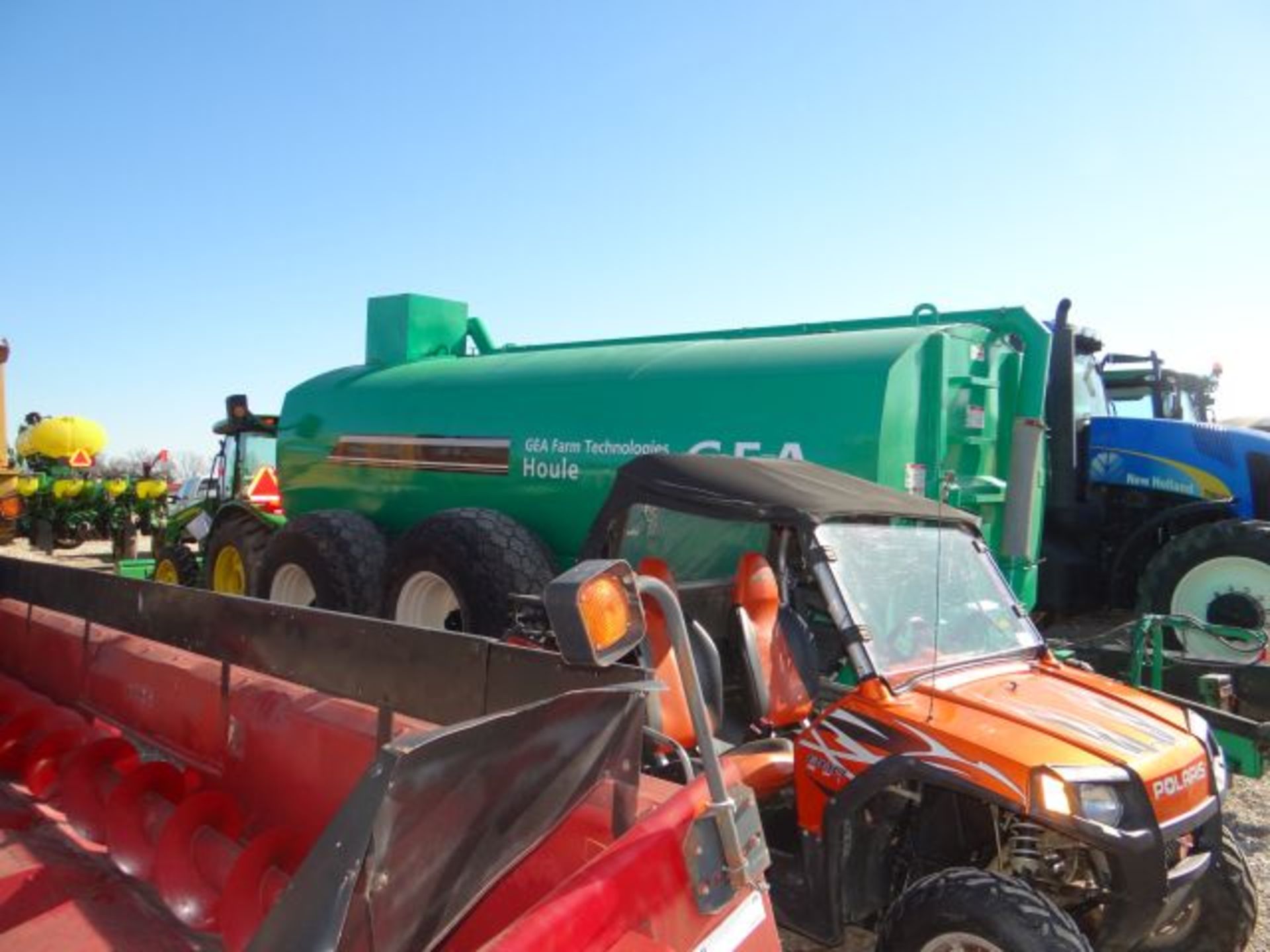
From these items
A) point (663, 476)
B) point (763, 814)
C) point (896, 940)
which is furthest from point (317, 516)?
point (896, 940)

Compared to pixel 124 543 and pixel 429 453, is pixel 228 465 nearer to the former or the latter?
pixel 429 453

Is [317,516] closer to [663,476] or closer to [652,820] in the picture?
[663,476]

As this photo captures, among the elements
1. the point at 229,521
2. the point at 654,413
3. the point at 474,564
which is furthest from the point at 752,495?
the point at 229,521

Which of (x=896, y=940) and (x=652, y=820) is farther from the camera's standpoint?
(x=896, y=940)

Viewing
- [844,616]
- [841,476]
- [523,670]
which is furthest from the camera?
[841,476]

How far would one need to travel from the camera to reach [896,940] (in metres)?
2.48

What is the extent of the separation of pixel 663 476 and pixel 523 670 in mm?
1197

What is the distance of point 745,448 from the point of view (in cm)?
522

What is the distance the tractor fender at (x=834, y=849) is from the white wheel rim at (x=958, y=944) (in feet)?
0.96

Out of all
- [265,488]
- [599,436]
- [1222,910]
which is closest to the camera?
[1222,910]

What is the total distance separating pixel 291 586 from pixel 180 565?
2.58m

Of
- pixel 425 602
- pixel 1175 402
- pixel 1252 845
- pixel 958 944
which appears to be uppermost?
pixel 1175 402

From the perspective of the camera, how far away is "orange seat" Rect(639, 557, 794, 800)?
2.78m

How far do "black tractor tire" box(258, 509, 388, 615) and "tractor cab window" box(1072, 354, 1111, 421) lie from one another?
16.8ft
